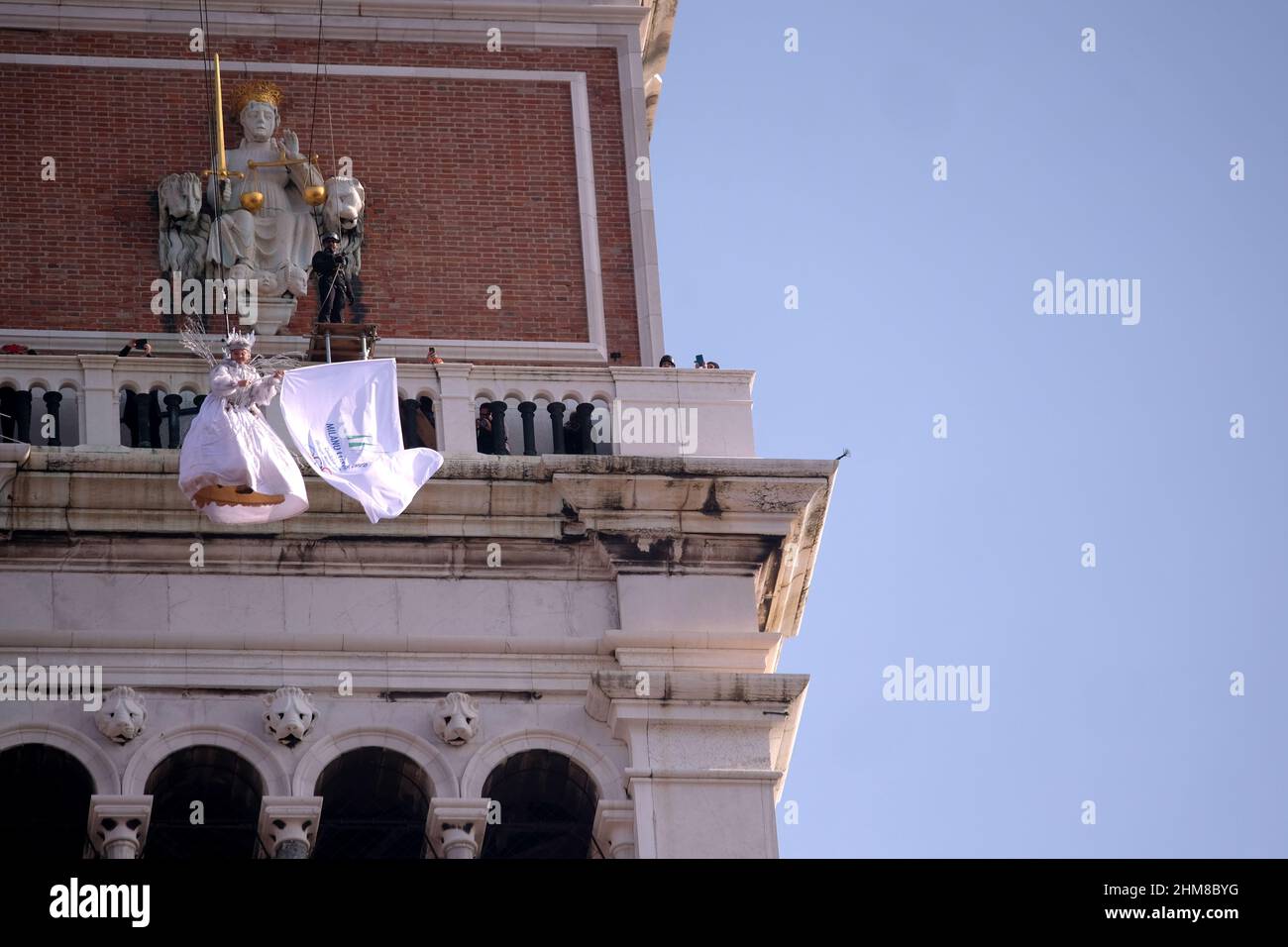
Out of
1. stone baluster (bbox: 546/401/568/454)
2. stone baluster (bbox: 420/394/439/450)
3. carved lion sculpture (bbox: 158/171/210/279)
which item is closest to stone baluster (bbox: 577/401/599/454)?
stone baluster (bbox: 546/401/568/454)

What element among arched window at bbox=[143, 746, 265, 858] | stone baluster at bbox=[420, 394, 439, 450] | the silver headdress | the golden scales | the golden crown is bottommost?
arched window at bbox=[143, 746, 265, 858]

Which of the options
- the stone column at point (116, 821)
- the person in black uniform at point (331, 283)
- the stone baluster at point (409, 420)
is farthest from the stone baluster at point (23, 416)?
the stone column at point (116, 821)

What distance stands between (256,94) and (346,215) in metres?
1.87

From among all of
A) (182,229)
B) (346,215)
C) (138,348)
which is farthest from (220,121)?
(138,348)

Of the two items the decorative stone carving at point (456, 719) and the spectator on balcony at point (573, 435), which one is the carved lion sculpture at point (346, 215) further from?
the decorative stone carving at point (456, 719)

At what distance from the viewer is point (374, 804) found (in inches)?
1361

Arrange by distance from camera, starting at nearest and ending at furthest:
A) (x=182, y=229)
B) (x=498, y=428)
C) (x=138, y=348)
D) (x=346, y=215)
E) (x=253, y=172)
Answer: (x=498, y=428) → (x=138, y=348) → (x=182, y=229) → (x=346, y=215) → (x=253, y=172)

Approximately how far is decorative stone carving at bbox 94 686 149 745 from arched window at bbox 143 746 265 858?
0.38m

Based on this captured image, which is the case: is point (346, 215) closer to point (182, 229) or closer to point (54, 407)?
point (182, 229)

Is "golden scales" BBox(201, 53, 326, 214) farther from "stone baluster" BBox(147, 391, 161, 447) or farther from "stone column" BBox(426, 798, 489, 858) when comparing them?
"stone column" BBox(426, 798, 489, 858)

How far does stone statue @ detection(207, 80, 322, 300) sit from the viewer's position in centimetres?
3875

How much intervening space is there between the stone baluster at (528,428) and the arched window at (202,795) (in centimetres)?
432

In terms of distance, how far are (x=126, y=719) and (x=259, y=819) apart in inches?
55.4
